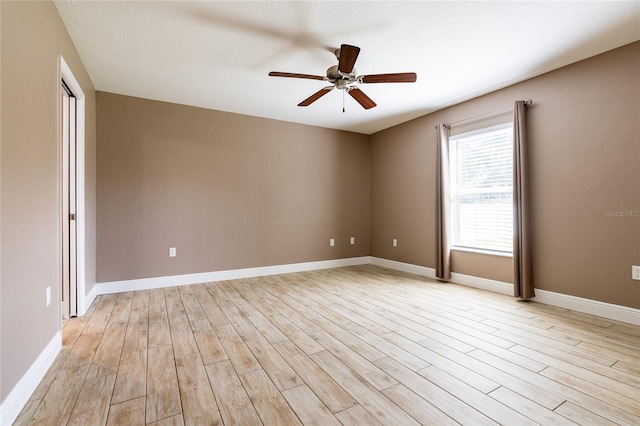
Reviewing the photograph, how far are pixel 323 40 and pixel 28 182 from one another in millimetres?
2364

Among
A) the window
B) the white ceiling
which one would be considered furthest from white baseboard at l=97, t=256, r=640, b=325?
the white ceiling

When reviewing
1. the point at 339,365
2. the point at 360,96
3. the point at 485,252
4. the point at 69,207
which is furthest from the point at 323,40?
the point at 485,252

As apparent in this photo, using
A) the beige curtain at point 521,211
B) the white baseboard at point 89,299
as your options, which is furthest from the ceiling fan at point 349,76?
the white baseboard at point 89,299

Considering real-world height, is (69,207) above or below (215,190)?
below

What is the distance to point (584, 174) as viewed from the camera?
2.92m

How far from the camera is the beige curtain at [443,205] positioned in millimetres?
4176

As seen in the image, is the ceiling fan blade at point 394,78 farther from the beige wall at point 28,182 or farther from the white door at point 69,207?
the white door at point 69,207

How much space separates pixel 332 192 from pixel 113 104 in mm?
3488

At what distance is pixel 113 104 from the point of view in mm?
3719

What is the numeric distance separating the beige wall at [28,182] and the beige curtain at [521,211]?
4.23m

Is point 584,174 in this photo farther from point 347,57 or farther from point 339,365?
point 339,365

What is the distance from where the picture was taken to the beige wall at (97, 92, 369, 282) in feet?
12.3

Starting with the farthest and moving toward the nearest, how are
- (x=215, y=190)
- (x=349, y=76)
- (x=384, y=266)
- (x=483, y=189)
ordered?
(x=384, y=266) → (x=215, y=190) → (x=483, y=189) → (x=349, y=76)

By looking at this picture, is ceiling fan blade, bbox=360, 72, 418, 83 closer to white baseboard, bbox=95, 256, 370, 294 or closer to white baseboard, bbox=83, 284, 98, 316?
white baseboard, bbox=95, 256, 370, 294
